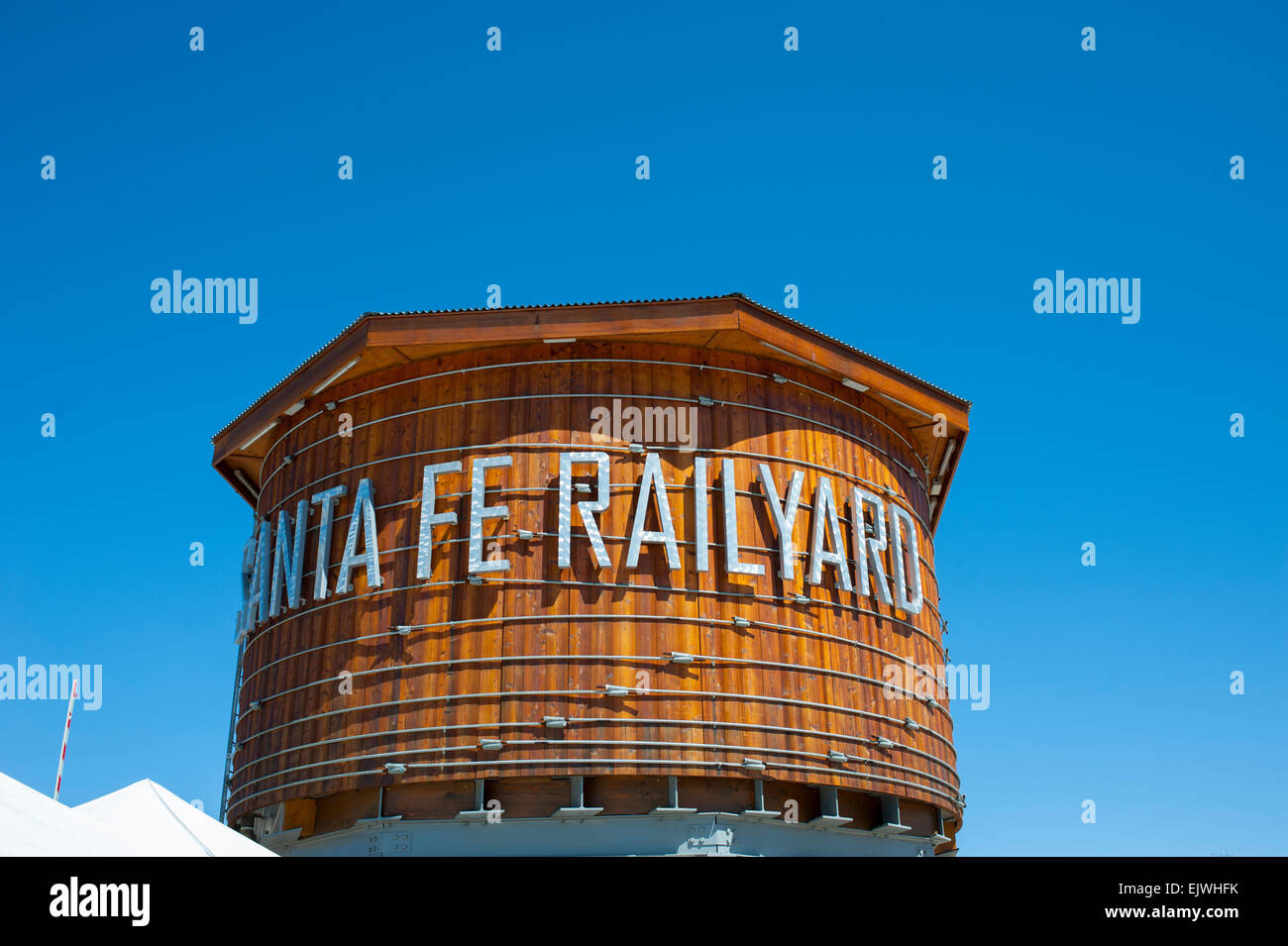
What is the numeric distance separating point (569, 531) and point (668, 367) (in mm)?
3912

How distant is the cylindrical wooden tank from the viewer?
20.3m

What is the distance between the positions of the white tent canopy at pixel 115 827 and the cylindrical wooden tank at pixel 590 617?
8.79m

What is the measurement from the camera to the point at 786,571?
71.6 ft

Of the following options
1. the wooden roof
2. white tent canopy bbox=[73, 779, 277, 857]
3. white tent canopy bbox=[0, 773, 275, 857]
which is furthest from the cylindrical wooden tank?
white tent canopy bbox=[0, 773, 275, 857]

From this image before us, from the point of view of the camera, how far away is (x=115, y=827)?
10.2 meters

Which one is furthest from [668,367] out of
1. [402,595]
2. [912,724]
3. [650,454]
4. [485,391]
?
[912,724]

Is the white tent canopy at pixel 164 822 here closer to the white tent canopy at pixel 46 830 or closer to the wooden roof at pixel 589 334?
the white tent canopy at pixel 46 830

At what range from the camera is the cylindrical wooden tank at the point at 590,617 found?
2027 centimetres

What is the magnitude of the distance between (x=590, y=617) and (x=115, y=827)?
36.4ft

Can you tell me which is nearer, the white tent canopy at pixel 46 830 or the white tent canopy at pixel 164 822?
the white tent canopy at pixel 46 830

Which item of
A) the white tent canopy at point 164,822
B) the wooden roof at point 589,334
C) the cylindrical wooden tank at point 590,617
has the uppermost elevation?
the wooden roof at point 589,334

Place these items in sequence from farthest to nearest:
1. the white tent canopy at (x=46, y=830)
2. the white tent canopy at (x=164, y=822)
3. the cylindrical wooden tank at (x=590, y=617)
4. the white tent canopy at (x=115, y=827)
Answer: the cylindrical wooden tank at (x=590, y=617), the white tent canopy at (x=164, y=822), the white tent canopy at (x=115, y=827), the white tent canopy at (x=46, y=830)

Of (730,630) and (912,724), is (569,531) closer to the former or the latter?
(730,630)

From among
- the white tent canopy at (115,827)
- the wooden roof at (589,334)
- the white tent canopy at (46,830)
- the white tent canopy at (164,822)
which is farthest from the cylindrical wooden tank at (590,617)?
the white tent canopy at (46,830)
